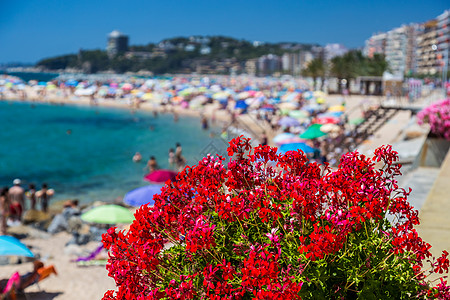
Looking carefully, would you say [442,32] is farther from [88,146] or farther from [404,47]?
[88,146]

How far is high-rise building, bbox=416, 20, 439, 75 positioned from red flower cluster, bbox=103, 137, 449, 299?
123m

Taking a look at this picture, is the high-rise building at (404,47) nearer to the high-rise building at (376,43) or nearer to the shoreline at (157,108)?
the high-rise building at (376,43)

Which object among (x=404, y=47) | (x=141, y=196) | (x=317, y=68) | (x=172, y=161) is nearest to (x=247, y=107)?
(x=172, y=161)

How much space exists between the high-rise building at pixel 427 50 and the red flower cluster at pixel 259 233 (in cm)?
12347

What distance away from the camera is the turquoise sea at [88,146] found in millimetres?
21516

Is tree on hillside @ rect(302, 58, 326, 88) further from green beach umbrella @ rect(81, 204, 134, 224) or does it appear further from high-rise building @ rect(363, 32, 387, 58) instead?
high-rise building @ rect(363, 32, 387, 58)

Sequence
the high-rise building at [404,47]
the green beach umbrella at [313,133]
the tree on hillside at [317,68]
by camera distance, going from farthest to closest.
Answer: the high-rise building at [404,47]
the tree on hillside at [317,68]
the green beach umbrella at [313,133]

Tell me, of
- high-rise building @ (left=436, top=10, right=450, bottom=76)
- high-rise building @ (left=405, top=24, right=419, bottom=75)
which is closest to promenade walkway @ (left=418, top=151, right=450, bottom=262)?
high-rise building @ (left=436, top=10, right=450, bottom=76)

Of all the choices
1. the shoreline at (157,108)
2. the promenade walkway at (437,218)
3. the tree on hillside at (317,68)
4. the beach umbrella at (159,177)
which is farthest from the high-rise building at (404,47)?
the promenade walkway at (437,218)

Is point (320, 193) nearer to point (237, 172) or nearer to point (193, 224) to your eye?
point (237, 172)

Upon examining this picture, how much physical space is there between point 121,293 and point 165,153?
27.5 m

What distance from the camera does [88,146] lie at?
112 ft

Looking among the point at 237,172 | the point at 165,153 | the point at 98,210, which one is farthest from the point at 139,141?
the point at 237,172

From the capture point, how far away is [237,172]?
81.4 inches
